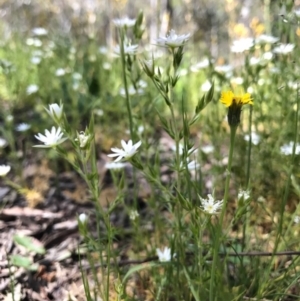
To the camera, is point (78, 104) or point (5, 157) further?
point (78, 104)

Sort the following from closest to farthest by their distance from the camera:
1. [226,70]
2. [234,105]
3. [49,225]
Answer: [234,105]
[49,225]
[226,70]

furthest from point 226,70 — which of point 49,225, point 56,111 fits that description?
point 56,111

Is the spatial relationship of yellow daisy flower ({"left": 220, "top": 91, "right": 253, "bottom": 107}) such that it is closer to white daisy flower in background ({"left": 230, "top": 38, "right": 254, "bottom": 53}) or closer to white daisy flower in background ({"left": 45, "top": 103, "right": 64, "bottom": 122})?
white daisy flower in background ({"left": 45, "top": 103, "right": 64, "bottom": 122})

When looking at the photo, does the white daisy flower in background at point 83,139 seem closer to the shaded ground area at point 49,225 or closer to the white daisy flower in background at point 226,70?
the shaded ground area at point 49,225

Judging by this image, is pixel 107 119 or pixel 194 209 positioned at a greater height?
pixel 194 209

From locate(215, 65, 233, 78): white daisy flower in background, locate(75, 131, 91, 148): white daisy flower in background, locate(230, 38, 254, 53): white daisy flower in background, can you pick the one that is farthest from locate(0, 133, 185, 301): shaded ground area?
locate(230, 38, 254, 53): white daisy flower in background

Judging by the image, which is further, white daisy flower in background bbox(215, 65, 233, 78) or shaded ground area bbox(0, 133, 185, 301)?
white daisy flower in background bbox(215, 65, 233, 78)

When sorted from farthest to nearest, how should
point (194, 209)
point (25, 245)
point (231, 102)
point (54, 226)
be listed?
point (54, 226) → point (25, 245) → point (194, 209) → point (231, 102)

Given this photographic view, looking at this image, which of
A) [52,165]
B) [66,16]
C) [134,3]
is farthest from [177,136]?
[134,3]

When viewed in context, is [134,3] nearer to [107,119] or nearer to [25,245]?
[107,119]

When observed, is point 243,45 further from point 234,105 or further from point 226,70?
point 234,105

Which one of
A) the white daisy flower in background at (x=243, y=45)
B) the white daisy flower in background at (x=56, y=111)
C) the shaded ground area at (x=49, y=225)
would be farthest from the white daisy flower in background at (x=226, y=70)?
the white daisy flower in background at (x=56, y=111)
